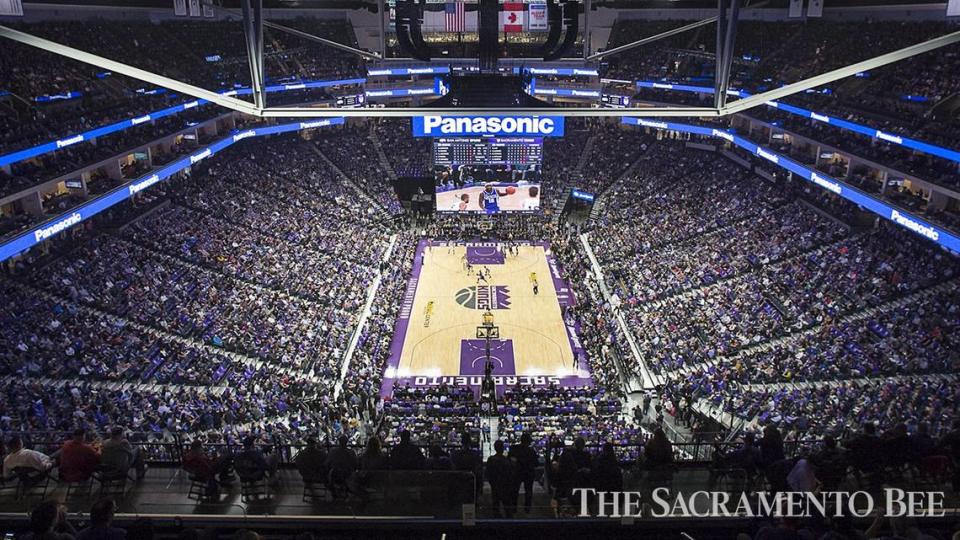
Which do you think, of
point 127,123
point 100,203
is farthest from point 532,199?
point 100,203

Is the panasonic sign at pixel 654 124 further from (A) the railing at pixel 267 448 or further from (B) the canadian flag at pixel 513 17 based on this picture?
(A) the railing at pixel 267 448

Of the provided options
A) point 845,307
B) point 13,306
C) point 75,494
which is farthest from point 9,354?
point 845,307

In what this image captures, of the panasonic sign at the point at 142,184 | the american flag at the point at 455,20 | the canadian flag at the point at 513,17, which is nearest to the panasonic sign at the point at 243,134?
the panasonic sign at the point at 142,184

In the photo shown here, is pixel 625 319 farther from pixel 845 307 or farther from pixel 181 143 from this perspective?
pixel 181 143

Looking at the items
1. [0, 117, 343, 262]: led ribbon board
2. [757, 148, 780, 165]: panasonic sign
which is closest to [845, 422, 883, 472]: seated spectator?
[0, 117, 343, 262]: led ribbon board

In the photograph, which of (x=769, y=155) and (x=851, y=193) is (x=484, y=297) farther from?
(x=851, y=193)

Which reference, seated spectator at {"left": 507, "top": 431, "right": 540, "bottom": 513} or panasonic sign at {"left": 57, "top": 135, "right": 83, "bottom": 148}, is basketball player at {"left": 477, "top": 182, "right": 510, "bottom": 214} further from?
seated spectator at {"left": 507, "top": 431, "right": 540, "bottom": 513}
